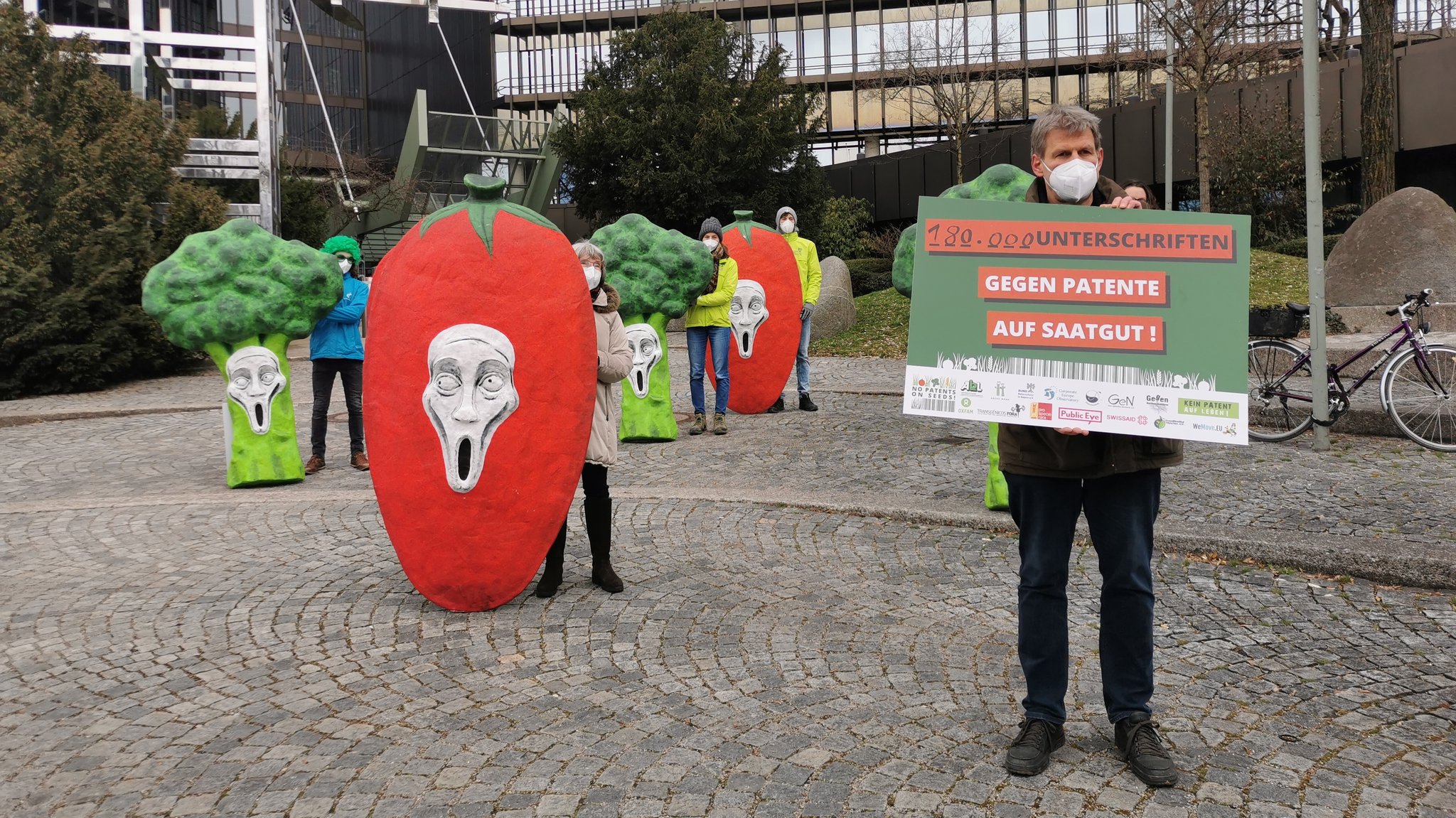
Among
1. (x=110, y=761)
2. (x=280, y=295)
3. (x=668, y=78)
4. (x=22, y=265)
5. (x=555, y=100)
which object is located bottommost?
(x=110, y=761)

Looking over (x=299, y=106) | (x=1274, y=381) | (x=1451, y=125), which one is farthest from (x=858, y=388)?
(x=299, y=106)

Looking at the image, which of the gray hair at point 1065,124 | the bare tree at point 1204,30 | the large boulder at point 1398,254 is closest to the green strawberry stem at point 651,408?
the gray hair at point 1065,124

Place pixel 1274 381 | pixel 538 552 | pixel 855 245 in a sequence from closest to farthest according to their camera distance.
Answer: pixel 538 552
pixel 1274 381
pixel 855 245

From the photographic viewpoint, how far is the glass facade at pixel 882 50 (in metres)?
34.8

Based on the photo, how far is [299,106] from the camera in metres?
44.5

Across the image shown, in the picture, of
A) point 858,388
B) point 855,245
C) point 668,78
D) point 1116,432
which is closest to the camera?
point 1116,432

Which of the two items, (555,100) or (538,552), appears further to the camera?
(555,100)

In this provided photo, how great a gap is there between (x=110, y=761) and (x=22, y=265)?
13121 millimetres

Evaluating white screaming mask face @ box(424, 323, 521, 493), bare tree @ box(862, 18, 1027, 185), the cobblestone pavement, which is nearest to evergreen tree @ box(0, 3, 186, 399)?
the cobblestone pavement

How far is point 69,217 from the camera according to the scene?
14547mm

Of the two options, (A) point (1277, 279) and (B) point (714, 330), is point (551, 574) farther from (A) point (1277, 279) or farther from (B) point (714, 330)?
(A) point (1277, 279)

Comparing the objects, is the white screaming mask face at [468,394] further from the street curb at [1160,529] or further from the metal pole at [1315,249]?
the metal pole at [1315,249]

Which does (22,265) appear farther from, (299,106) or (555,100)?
(299,106)

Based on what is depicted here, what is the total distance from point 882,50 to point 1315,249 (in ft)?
90.4
